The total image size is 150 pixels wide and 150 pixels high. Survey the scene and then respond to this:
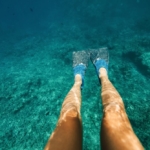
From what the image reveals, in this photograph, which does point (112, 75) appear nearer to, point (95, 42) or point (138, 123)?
point (138, 123)

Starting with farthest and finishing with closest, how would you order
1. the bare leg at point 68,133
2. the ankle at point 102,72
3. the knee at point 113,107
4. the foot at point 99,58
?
the foot at point 99,58, the ankle at point 102,72, the knee at point 113,107, the bare leg at point 68,133

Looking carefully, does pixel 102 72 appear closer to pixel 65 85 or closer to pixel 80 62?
pixel 80 62

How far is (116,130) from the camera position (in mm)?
2158

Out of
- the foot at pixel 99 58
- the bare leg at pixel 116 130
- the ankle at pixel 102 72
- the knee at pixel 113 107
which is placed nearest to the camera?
the bare leg at pixel 116 130

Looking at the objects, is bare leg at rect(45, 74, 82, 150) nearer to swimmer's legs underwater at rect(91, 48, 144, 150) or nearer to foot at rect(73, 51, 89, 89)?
swimmer's legs underwater at rect(91, 48, 144, 150)

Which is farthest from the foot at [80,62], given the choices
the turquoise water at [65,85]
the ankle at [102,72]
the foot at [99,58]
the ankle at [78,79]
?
the turquoise water at [65,85]

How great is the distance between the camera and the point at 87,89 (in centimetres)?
776

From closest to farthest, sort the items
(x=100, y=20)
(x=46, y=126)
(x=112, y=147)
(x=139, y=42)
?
1. (x=112, y=147)
2. (x=46, y=126)
3. (x=139, y=42)
4. (x=100, y=20)

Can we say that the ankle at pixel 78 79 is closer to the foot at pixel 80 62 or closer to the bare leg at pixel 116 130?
the foot at pixel 80 62

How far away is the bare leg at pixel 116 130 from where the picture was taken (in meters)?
1.94

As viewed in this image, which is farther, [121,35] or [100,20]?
[100,20]

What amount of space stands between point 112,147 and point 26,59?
12.3 m

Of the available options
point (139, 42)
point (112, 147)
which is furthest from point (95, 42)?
point (112, 147)

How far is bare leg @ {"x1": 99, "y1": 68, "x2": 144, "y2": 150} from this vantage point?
1.94 m
